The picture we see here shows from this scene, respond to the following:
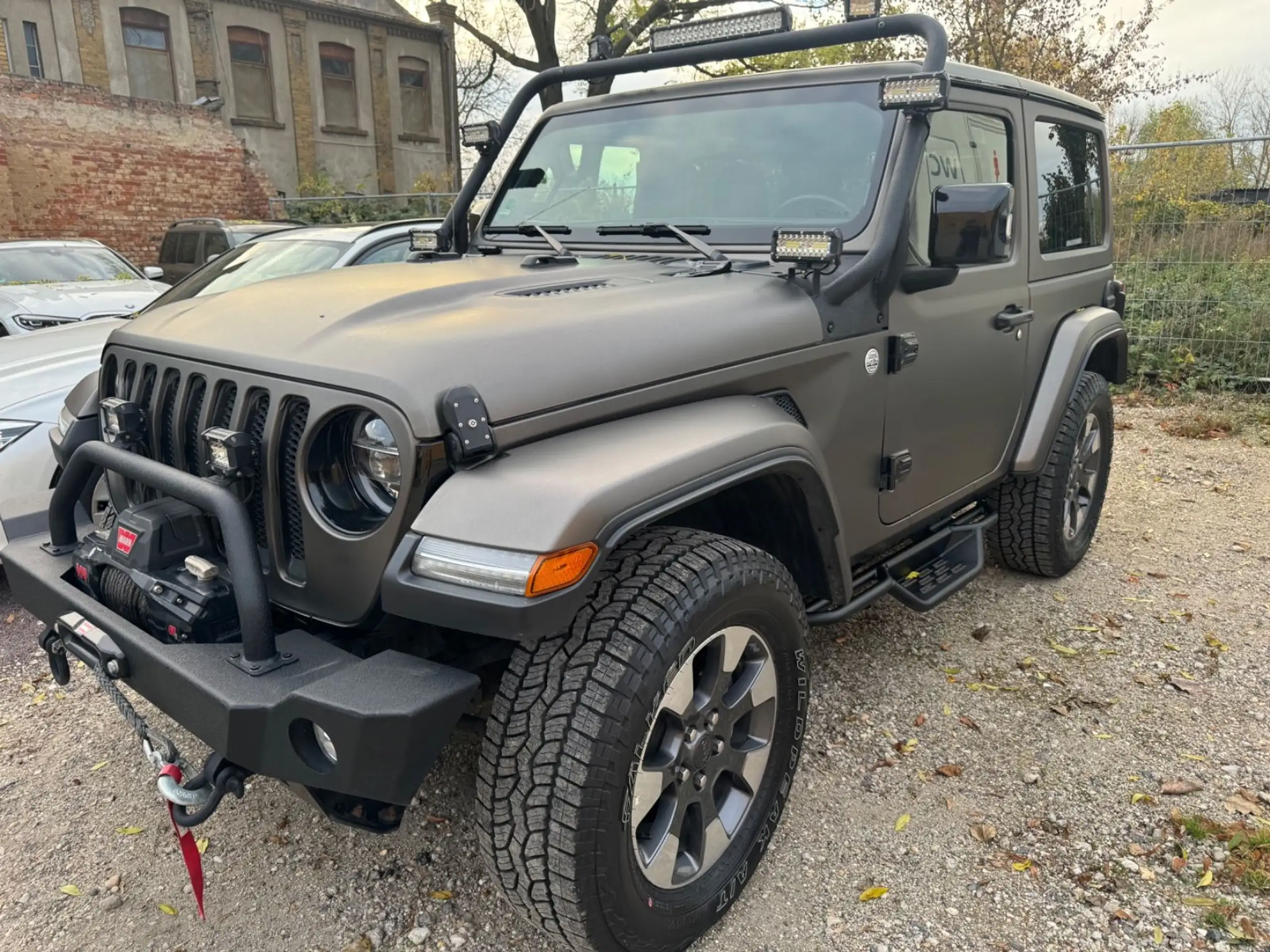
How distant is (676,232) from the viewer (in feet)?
9.93


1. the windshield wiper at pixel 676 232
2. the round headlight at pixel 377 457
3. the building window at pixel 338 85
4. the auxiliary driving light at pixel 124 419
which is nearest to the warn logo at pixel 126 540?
the auxiliary driving light at pixel 124 419

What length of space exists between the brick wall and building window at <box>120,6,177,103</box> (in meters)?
3.78

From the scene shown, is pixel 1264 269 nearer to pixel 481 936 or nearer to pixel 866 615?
pixel 866 615

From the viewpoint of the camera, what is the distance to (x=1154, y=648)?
3824 millimetres

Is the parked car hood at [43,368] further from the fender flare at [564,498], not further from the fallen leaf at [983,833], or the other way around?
the fallen leaf at [983,833]

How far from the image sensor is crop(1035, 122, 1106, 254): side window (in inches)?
151

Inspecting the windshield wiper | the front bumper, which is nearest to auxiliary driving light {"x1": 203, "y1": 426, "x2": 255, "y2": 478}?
the front bumper

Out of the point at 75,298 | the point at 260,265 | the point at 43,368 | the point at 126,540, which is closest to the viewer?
the point at 126,540

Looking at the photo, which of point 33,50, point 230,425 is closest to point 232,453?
point 230,425

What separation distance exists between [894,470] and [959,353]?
1.86ft

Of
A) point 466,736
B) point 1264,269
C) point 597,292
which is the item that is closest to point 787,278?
point 597,292

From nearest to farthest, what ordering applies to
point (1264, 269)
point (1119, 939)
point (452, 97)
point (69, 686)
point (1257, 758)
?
point (1119, 939) < point (1257, 758) < point (69, 686) < point (1264, 269) < point (452, 97)

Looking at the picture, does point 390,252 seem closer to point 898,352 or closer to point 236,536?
point 898,352

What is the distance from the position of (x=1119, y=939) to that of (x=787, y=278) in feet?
6.22
